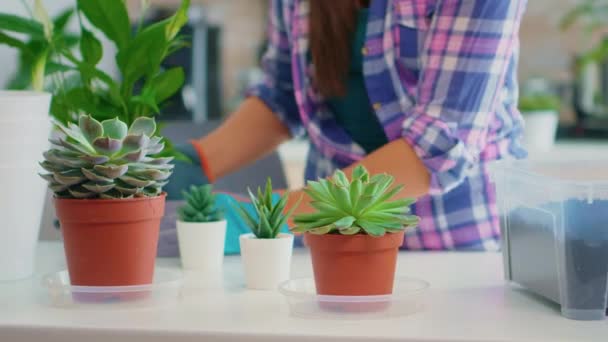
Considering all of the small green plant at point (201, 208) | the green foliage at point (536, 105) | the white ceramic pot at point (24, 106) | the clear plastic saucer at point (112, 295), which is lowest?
the clear plastic saucer at point (112, 295)

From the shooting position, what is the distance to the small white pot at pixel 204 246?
112 cm

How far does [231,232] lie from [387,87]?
0.37 metres

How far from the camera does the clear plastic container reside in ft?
2.82

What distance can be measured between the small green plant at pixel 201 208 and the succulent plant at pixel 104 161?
18 centimetres

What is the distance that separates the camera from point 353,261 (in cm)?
87

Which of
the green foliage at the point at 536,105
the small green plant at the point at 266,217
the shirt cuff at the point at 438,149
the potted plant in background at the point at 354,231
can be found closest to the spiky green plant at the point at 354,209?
the potted plant in background at the point at 354,231

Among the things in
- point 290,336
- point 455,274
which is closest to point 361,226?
point 290,336

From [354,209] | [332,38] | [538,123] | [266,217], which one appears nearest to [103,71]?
[266,217]

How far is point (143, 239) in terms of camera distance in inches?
36.8

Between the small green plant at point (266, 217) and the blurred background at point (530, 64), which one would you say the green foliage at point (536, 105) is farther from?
the small green plant at point (266, 217)

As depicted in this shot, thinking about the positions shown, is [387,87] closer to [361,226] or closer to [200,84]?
[361,226]

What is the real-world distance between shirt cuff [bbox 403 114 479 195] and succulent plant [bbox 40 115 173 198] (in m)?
0.42

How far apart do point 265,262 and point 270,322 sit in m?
0.17

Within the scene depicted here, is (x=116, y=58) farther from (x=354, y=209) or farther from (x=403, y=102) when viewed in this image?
(x=403, y=102)
